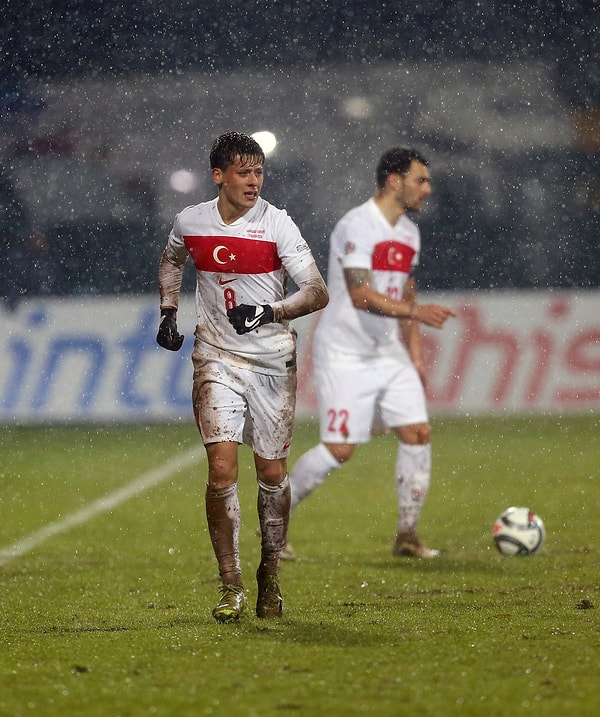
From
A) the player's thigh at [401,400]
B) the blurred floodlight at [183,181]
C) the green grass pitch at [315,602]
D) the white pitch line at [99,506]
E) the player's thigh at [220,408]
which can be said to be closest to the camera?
the green grass pitch at [315,602]

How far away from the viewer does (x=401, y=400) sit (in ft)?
23.6

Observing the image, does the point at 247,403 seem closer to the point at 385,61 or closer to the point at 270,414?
the point at 270,414

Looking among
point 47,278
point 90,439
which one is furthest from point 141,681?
point 47,278

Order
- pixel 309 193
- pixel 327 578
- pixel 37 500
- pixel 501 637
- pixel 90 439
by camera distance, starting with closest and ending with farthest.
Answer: pixel 501 637, pixel 327 578, pixel 37 500, pixel 90 439, pixel 309 193

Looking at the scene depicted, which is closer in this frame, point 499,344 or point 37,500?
point 37,500

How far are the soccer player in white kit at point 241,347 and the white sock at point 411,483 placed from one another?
202cm

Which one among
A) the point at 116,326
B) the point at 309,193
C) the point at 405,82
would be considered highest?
the point at 405,82

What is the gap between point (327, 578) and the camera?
6.31 m

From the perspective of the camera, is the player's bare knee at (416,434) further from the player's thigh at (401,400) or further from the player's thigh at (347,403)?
the player's thigh at (347,403)

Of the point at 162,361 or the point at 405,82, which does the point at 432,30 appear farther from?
the point at 162,361

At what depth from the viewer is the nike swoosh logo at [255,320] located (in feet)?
15.6

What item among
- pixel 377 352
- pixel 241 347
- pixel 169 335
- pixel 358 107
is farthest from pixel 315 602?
pixel 358 107

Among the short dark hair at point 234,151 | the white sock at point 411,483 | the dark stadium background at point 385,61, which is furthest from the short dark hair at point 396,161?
the dark stadium background at point 385,61

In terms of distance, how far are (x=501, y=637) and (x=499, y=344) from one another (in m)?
10.0
